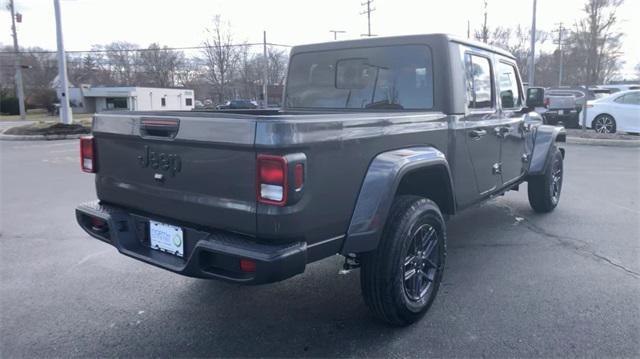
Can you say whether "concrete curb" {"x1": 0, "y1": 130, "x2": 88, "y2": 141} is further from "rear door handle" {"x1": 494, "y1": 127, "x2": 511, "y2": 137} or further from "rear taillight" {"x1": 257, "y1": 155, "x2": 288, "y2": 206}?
"rear taillight" {"x1": 257, "y1": 155, "x2": 288, "y2": 206}

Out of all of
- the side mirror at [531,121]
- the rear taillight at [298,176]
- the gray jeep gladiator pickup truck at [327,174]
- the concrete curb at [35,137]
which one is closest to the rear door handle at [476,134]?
the gray jeep gladiator pickup truck at [327,174]

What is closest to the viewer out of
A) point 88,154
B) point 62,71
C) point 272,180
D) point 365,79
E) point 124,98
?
point 272,180

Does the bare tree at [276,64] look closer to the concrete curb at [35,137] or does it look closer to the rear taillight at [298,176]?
the concrete curb at [35,137]

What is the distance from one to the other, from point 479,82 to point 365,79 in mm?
1047

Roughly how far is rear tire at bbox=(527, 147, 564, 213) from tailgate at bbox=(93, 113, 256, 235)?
4585 millimetres

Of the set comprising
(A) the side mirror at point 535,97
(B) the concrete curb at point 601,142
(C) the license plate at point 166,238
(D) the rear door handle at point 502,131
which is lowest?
(B) the concrete curb at point 601,142

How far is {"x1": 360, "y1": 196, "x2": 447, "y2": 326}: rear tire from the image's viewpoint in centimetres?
312

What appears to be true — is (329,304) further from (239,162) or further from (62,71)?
(62,71)

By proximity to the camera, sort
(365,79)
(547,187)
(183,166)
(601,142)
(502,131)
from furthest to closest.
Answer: (601,142)
(547,187)
(502,131)
(365,79)
(183,166)

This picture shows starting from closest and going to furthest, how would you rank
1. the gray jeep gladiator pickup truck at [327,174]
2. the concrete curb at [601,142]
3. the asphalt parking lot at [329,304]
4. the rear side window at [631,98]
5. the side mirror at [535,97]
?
1. the gray jeep gladiator pickup truck at [327,174]
2. the asphalt parking lot at [329,304]
3. the side mirror at [535,97]
4. the concrete curb at [601,142]
5. the rear side window at [631,98]

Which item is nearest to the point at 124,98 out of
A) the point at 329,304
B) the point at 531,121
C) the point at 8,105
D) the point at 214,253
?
the point at 8,105

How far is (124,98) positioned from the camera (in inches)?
A: 2148

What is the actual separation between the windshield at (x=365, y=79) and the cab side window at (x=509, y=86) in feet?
4.51

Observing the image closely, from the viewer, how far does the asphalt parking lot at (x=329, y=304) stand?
3.11 metres
